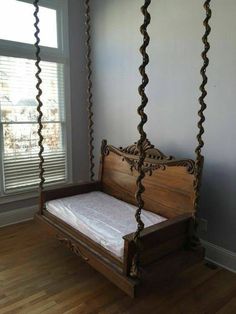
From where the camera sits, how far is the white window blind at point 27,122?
3098 millimetres

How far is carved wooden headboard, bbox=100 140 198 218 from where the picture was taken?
2.20 m

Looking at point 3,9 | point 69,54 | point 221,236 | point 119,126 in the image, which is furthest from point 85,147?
point 221,236

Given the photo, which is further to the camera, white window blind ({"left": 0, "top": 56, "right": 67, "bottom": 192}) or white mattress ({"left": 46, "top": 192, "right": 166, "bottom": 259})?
white window blind ({"left": 0, "top": 56, "right": 67, "bottom": 192})

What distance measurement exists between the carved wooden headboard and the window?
0.83 m

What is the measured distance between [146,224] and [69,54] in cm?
247

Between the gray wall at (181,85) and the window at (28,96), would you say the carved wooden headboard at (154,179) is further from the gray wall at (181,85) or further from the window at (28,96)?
the window at (28,96)

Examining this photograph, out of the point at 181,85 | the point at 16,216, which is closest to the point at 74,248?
the point at 16,216

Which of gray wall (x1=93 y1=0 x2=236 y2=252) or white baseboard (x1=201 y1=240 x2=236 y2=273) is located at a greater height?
gray wall (x1=93 y1=0 x2=236 y2=252)

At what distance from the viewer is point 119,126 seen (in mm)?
3312

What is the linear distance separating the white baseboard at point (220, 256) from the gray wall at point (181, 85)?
0.05 meters

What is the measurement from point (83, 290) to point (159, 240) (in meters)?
0.74

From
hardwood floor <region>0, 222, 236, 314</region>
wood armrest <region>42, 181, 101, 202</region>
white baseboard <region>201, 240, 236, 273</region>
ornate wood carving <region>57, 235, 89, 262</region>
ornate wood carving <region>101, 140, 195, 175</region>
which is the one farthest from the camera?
wood armrest <region>42, 181, 101, 202</region>

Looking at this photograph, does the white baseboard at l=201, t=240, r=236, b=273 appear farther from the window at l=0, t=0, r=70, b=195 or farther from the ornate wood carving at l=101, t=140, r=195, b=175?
the window at l=0, t=0, r=70, b=195

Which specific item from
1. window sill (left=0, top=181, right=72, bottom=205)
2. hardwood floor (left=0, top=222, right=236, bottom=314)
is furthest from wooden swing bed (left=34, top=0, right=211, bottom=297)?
window sill (left=0, top=181, right=72, bottom=205)
